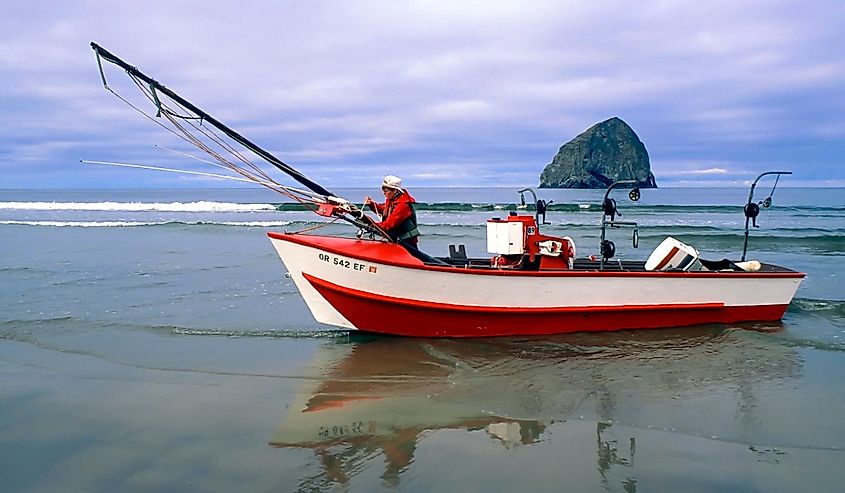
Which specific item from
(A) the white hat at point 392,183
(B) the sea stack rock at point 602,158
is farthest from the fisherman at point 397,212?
(B) the sea stack rock at point 602,158

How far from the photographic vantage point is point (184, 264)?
15.0m

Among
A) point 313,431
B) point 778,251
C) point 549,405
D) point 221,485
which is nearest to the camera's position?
point 221,485

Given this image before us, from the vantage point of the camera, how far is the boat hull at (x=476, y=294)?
7.31 metres

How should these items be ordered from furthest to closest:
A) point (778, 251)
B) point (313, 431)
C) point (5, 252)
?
point (778, 251)
point (5, 252)
point (313, 431)

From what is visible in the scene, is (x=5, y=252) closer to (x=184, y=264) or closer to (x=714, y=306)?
(x=184, y=264)

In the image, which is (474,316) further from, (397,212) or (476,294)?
(397,212)

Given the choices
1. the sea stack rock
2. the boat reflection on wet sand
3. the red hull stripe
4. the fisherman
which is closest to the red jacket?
the fisherman

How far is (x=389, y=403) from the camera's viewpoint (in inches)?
223

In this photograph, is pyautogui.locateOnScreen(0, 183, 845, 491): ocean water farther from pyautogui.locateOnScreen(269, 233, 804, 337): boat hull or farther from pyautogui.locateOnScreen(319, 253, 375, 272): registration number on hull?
pyautogui.locateOnScreen(319, 253, 375, 272): registration number on hull

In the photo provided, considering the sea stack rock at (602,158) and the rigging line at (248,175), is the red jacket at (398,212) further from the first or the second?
the sea stack rock at (602,158)

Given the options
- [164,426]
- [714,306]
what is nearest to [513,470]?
[164,426]

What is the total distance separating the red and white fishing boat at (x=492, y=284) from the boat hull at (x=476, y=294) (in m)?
0.01

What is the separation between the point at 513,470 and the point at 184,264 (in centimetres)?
1226

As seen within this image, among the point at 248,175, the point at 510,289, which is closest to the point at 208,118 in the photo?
the point at 248,175
